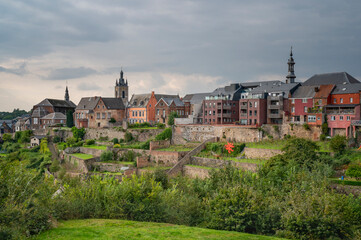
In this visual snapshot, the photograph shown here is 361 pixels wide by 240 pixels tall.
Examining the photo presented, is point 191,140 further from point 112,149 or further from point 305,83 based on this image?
point 305,83

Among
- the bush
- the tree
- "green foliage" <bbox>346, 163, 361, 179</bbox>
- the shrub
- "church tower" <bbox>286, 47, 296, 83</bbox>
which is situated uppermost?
"church tower" <bbox>286, 47, 296, 83</bbox>

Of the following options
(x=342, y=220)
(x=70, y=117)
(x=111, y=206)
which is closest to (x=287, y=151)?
(x=342, y=220)

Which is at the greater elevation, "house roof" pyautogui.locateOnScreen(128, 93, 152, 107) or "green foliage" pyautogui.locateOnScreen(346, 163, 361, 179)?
"house roof" pyautogui.locateOnScreen(128, 93, 152, 107)

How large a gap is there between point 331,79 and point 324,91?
200 inches

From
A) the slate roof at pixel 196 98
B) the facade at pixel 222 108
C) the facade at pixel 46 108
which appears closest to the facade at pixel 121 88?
the facade at pixel 46 108

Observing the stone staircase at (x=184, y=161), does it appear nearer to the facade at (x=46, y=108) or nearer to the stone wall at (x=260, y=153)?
the stone wall at (x=260, y=153)

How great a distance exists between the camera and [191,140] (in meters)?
54.2

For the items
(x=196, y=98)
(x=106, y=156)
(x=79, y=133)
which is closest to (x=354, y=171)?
(x=106, y=156)

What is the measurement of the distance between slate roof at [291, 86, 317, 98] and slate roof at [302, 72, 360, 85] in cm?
276

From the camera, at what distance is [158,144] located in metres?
51.3

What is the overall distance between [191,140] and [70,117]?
113 ft

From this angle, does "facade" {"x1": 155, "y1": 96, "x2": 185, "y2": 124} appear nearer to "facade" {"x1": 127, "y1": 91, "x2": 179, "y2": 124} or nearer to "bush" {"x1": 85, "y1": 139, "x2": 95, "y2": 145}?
"facade" {"x1": 127, "y1": 91, "x2": 179, "y2": 124}

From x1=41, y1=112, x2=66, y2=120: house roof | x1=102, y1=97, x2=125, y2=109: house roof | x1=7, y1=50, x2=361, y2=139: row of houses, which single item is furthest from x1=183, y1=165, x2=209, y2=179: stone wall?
x1=41, y1=112, x2=66, y2=120: house roof

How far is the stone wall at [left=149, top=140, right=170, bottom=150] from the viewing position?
50281mm
